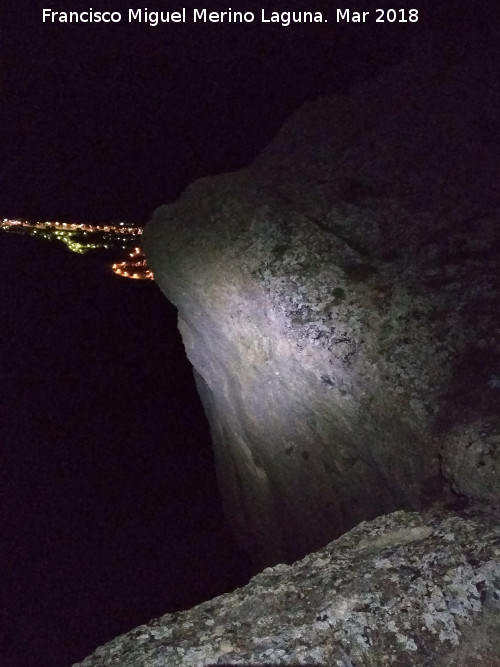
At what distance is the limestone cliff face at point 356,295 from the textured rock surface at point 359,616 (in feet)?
2.95

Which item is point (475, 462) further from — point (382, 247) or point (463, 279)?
point (382, 247)

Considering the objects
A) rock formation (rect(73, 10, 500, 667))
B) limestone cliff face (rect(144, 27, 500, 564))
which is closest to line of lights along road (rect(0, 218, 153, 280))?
rock formation (rect(73, 10, 500, 667))

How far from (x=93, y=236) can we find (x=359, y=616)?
2942 centimetres

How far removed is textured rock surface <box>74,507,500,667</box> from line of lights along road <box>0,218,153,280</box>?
83.0 ft

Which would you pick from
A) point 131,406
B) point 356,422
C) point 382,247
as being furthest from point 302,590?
point 131,406

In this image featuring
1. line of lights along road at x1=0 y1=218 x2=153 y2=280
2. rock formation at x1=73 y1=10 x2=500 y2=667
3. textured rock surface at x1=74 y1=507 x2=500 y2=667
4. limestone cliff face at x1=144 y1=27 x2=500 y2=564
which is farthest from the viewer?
line of lights along road at x1=0 y1=218 x2=153 y2=280

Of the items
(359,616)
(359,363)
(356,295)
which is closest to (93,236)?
(356,295)

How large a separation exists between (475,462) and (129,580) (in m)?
11.1

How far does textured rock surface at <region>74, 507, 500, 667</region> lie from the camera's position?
9.11ft

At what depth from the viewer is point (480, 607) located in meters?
2.89

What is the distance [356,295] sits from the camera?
245 inches

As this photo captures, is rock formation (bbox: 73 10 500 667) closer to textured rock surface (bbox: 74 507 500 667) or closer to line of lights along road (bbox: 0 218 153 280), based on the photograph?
textured rock surface (bbox: 74 507 500 667)

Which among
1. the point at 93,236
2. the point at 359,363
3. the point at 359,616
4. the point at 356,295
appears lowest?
the point at 359,616

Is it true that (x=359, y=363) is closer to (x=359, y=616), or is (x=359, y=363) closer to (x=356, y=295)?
(x=356, y=295)
